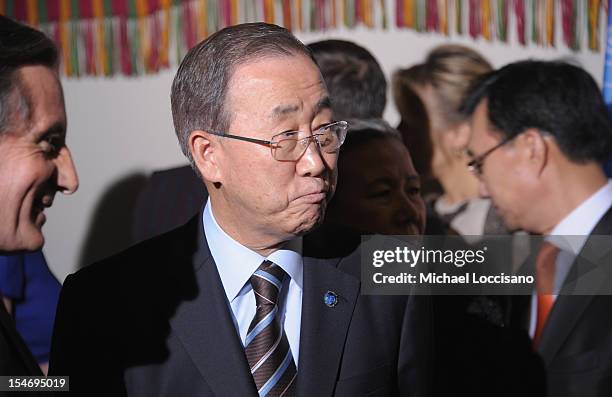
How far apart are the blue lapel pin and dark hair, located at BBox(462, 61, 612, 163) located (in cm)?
113

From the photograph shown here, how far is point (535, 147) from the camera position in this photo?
2.53 metres

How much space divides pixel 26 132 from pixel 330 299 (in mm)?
797

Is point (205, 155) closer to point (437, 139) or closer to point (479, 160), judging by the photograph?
point (479, 160)

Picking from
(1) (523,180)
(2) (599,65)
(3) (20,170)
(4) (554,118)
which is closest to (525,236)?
(1) (523,180)

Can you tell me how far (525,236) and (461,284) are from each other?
1.11 feet

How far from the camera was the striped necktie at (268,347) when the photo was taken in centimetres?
154

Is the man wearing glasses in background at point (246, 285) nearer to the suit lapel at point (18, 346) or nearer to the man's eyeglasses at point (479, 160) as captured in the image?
the suit lapel at point (18, 346)

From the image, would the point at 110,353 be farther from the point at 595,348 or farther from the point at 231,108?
the point at 595,348

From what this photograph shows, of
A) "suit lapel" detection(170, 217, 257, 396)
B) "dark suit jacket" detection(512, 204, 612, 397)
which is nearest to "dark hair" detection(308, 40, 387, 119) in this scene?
"dark suit jacket" detection(512, 204, 612, 397)

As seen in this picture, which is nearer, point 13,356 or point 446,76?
point 13,356

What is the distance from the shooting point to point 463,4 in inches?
106

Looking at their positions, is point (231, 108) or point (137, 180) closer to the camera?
point (231, 108)

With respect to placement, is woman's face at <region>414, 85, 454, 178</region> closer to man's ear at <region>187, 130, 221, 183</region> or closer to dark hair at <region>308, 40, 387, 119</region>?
dark hair at <region>308, 40, 387, 119</region>

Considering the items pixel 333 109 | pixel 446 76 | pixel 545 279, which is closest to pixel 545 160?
pixel 545 279
